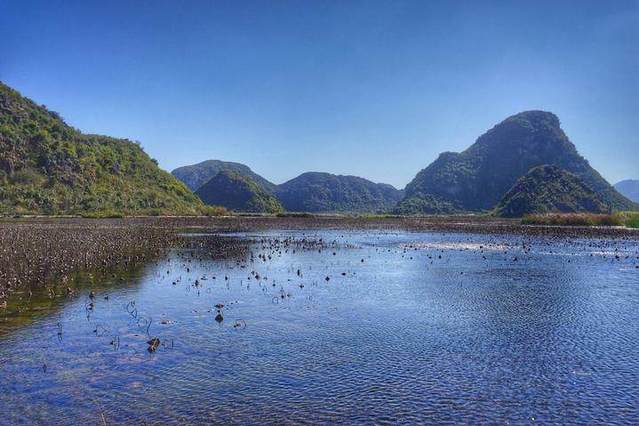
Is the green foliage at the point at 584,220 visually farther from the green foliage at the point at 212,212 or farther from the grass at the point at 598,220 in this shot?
the green foliage at the point at 212,212

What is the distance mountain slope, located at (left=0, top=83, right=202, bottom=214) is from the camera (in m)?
115

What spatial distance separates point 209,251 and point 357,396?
1414 inches

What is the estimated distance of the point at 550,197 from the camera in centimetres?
17262

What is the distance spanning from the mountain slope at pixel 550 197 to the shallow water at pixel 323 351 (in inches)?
5863

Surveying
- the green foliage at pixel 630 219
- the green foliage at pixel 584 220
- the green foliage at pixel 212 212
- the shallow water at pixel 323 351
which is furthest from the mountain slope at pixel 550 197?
the shallow water at pixel 323 351

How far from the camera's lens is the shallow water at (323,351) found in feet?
39.0

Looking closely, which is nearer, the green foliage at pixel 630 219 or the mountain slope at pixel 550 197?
the green foliage at pixel 630 219

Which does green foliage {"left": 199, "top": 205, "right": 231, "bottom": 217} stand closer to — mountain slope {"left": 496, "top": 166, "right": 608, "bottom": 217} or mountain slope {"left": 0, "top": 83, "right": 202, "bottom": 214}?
mountain slope {"left": 0, "top": 83, "right": 202, "bottom": 214}

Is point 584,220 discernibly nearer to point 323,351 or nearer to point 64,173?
point 323,351

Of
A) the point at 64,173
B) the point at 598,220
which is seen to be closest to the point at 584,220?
the point at 598,220

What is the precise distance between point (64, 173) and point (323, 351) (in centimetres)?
12727

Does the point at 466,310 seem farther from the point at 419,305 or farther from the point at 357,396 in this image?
the point at 357,396

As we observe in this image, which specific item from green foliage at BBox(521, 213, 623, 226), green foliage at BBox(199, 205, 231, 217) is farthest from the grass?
green foliage at BBox(199, 205, 231, 217)

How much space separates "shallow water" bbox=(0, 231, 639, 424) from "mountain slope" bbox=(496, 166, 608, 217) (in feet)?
489
